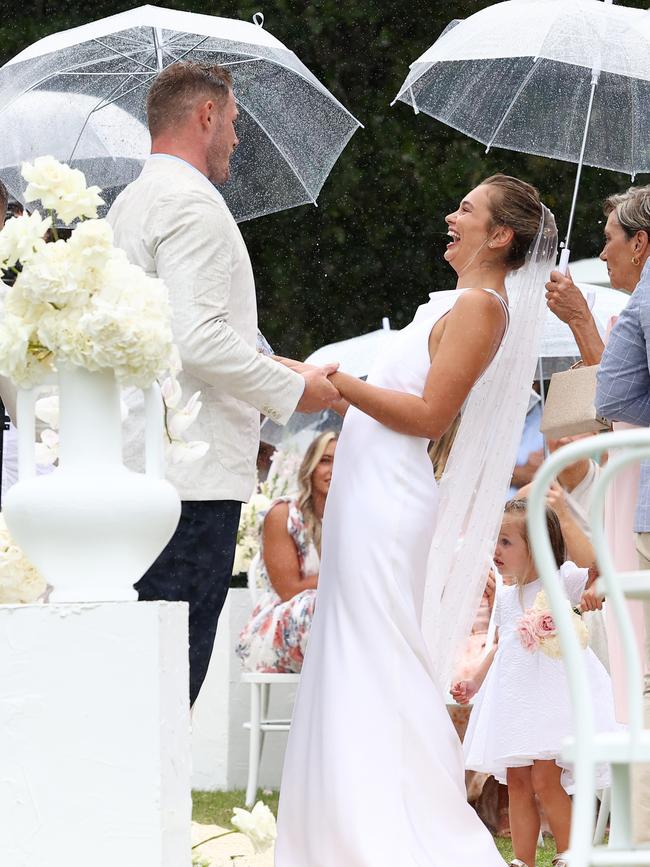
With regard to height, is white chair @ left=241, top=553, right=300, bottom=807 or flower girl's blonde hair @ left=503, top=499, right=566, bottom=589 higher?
flower girl's blonde hair @ left=503, top=499, right=566, bottom=589

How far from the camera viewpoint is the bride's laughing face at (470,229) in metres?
4.40

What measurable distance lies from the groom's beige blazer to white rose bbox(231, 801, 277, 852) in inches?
31.6

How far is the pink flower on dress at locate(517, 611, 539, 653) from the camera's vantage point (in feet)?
17.0

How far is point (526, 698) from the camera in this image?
203 inches

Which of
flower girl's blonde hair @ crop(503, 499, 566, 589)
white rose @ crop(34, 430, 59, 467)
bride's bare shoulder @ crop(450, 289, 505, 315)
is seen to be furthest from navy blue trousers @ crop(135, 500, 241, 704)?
flower girl's blonde hair @ crop(503, 499, 566, 589)

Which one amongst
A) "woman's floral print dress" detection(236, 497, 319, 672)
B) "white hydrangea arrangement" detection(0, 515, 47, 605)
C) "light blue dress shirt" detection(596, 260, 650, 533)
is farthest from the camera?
"woman's floral print dress" detection(236, 497, 319, 672)

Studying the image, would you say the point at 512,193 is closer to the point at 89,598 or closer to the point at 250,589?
the point at 89,598

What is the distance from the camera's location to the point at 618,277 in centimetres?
457

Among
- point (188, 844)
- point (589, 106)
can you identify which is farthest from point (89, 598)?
point (589, 106)

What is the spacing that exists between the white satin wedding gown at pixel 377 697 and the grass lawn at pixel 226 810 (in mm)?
1764

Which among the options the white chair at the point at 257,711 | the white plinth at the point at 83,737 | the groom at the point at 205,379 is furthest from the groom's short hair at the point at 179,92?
the white chair at the point at 257,711

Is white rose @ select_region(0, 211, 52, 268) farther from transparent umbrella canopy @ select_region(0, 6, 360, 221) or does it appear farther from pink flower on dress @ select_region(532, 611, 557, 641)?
pink flower on dress @ select_region(532, 611, 557, 641)

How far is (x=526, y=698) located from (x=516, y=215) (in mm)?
1730

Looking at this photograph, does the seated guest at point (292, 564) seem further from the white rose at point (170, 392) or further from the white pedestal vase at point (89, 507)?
the white pedestal vase at point (89, 507)
